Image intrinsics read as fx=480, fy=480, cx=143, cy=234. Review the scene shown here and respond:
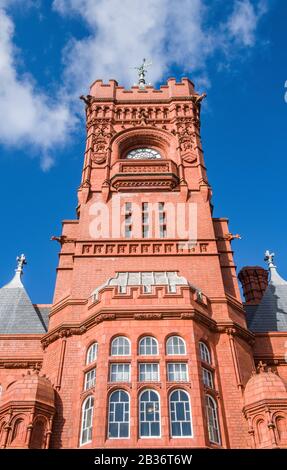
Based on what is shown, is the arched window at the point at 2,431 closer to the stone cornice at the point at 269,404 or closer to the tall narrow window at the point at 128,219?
the stone cornice at the point at 269,404

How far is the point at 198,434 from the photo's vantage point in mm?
16312

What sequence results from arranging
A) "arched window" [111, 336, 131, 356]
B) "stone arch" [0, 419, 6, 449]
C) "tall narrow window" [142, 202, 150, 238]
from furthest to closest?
"tall narrow window" [142, 202, 150, 238] → "arched window" [111, 336, 131, 356] → "stone arch" [0, 419, 6, 449]

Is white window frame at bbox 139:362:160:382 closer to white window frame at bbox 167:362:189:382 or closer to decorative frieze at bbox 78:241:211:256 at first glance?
white window frame at bbox 167:362:189:382

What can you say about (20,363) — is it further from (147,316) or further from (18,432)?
(147,316)

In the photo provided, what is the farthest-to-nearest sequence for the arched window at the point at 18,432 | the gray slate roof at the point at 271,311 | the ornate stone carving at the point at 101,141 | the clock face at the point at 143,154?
the clock face at the point at 143,154 < the ornate stone carving at the point at 101,141 < the gray slate roof at the point at 271,311 < the arched window at the point at 18,432

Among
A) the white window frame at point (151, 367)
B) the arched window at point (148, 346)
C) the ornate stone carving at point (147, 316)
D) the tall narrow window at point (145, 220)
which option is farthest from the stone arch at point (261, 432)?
the tall narrow window at point (145, 220)

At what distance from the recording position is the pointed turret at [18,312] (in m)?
25.4

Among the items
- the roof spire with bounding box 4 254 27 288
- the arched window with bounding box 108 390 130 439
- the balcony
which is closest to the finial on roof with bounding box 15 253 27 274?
the roof spire with bounding box 4 254 27 288

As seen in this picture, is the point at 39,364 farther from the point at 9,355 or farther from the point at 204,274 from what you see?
the point at 204,274

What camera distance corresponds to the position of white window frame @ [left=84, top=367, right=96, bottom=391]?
729 inches

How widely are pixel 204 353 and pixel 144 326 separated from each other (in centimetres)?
274

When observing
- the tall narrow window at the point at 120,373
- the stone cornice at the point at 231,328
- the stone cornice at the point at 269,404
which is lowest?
the stone cornice at the point at 269,404

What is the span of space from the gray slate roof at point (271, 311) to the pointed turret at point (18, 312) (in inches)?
459

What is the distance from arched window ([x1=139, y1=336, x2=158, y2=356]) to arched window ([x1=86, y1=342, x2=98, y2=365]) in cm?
A: 192
